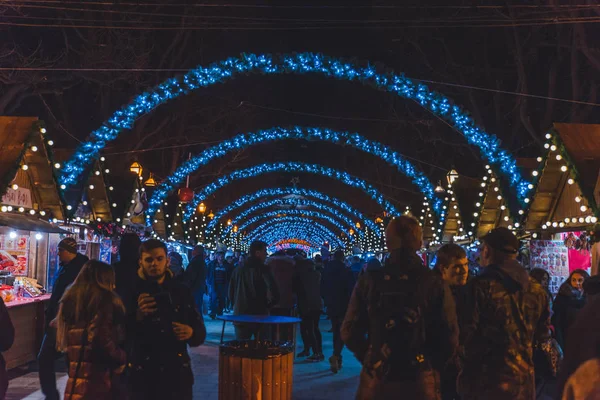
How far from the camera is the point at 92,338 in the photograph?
16.0 ft

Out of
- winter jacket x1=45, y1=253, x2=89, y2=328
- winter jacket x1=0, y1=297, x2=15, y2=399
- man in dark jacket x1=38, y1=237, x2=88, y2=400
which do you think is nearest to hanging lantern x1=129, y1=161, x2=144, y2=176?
man in dark jacket x1=38, y1=237, x2=88, y2=400

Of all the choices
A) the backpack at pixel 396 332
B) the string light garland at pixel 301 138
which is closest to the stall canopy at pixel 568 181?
the string light garland at pixel 301 138

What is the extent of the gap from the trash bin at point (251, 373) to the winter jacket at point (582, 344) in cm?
439

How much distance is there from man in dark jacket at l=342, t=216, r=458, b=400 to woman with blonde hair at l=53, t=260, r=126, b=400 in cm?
168

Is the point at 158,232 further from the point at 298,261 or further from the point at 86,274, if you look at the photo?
the point at 86,274

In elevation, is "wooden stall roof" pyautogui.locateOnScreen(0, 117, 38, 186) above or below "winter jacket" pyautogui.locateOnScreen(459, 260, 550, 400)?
above

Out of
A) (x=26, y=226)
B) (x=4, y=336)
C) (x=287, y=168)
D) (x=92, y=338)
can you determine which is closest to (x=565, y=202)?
(x=26, y=226)

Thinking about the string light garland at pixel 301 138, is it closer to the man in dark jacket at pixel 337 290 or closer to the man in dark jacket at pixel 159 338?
the man in dark jacket at pixel 337 290

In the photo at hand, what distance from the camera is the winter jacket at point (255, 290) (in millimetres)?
10641

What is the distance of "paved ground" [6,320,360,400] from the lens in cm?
899

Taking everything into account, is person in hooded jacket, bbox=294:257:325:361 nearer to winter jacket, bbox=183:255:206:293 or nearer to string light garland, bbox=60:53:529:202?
winter jacket, bbox=183:255:206:293

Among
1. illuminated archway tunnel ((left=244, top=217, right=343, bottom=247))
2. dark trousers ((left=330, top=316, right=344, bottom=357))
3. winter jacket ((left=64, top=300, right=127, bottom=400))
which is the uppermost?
illuminated archway tunnel ((left=244, top=217, right=343, bottom=247))

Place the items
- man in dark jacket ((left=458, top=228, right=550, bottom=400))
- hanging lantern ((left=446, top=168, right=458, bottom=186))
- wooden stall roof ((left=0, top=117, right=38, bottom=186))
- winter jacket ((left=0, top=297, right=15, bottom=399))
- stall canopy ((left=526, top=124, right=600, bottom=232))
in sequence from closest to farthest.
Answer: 1. man in dark jacket ((left=458, top=228, right=550, bottom=400))
2. winter jacket ((left=0, top=297, right=15, bottom=399))
3. wooden stall roof ((left=0, top=117, right=38, bottom=186))
4. stall canopy ((left=526, top=124, right=600, bottom=232))
5. hanging lantern ((left=446, top=168, right=458, bottom=186))

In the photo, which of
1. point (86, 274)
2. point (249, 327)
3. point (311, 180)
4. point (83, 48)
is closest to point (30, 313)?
point (249, 327)
